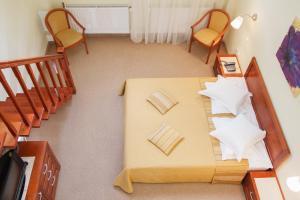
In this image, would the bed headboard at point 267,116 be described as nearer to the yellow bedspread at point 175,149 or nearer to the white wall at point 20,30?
the yellow bedspread at point 175,149

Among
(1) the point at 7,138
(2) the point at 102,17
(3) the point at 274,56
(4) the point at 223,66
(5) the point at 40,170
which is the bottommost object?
(5) the point at 40,170

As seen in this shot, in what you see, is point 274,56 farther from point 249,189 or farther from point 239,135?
point 249,189

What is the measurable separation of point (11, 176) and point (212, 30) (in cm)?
391

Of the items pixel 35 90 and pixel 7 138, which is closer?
pixel 7 138

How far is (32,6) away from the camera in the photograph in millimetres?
4469

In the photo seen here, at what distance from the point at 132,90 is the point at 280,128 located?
1972mm

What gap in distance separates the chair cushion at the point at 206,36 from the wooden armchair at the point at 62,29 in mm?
2029

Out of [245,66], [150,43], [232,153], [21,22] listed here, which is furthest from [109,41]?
[232,153]

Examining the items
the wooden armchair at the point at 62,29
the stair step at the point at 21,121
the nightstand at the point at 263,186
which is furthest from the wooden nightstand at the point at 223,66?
the stair step at the point at 21,121

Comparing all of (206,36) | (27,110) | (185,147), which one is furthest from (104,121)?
(206,36)

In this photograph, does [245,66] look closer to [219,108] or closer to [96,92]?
[219,108]

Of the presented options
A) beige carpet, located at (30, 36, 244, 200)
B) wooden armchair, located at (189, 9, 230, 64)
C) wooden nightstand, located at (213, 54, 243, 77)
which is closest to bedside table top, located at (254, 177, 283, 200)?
beige carpet, located at (30, 36, 244, 200)

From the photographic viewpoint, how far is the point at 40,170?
2830mm

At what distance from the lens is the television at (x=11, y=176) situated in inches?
94.1
